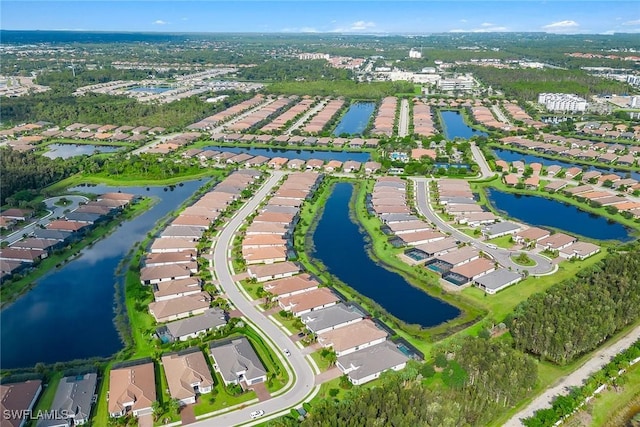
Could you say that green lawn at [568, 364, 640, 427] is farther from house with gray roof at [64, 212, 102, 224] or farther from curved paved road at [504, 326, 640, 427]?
house with gray roof at [64, 212, 102, 224]

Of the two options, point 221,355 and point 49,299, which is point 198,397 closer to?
point 221,355

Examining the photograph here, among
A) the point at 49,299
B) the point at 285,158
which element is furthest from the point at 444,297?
the point at 285,158

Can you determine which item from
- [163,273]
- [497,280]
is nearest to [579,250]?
[497,280]

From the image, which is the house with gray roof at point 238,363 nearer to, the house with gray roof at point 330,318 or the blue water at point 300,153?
the house with gray roof at point 330,318

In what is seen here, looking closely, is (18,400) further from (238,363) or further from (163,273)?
(163,273)

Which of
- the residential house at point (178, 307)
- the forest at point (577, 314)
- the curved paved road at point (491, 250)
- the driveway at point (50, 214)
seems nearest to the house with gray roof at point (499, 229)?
the curved paved road at point (491, 250)

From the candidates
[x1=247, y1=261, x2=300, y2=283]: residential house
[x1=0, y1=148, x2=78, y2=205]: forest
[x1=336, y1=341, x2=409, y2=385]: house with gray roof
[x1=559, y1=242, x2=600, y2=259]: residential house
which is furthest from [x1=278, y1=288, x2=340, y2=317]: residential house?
[x1=0, y1=148, x2=78, y2=205]: forest
